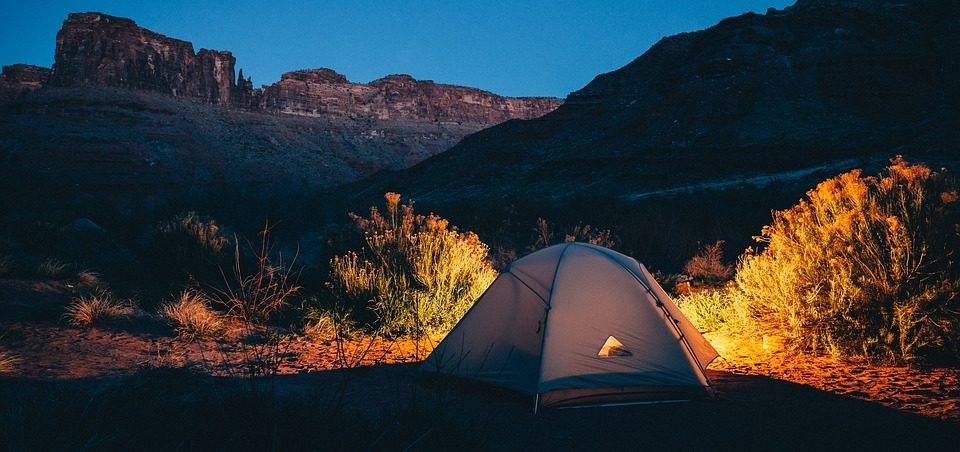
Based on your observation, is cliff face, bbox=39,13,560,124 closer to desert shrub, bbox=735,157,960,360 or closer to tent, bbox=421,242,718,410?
tent, bbox=421,242,718,410

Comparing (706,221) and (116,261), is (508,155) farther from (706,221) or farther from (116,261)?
(116,261)

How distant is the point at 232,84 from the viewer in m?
87.9

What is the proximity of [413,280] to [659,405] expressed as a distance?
4.71 metres

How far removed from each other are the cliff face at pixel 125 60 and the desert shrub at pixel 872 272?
286 ft

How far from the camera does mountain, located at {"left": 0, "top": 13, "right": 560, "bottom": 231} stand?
51781 millimetres

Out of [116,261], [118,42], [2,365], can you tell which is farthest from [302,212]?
[118,42]

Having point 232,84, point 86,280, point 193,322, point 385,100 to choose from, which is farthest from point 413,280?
point 385,100

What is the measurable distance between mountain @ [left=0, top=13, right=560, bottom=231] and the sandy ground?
2039 cm

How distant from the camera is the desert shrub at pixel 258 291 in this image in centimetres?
699

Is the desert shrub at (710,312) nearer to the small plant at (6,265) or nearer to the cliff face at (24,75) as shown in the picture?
the small plant at (6,265)

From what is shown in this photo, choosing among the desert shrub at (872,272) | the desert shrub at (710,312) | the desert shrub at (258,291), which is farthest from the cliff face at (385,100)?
the desert shrub at (872,272)

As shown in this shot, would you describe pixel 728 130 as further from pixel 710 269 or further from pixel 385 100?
pixel 385 100

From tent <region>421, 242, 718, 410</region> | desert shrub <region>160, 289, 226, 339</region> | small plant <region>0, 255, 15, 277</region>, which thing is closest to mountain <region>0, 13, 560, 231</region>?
small plant <region>0, 255, 15, 277</region>

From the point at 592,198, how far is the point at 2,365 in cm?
2154
